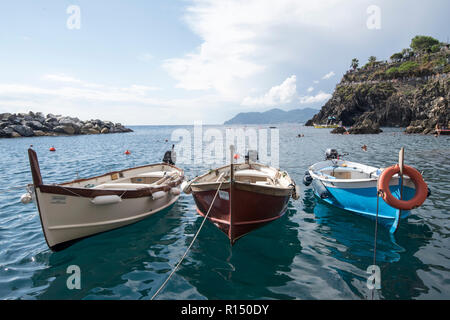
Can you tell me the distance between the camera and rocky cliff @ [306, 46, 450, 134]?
58659 millimetres

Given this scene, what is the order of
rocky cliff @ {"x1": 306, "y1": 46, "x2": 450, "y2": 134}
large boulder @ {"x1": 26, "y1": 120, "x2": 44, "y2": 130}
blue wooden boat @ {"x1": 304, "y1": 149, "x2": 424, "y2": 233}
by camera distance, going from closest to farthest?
blue wooden boat @ {"x1": 304, "y1": 149, "x2": 424, "y2": 233}, rocky cliff @ {"x1": 306, "y1": 46, "x2": 450, "y2": 134}, large boulder @ {"x1": 26, "y1": 120, "x2": 44, "y2": 130}

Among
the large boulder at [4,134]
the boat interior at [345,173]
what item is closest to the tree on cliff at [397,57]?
the boat interior at [345,173]

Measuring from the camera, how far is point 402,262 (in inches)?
254

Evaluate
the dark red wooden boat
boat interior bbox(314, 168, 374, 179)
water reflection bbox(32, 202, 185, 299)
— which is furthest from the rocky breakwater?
boat interior bbox(314, 168, 374, 179)

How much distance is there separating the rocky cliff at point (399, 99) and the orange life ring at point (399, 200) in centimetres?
5550

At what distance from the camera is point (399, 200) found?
22.6 feet

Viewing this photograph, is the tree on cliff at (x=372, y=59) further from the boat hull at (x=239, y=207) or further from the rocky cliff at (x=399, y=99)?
the boat hull at (x=239, y=207)

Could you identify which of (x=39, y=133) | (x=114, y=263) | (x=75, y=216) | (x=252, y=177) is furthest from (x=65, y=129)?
(x=114, y=263)

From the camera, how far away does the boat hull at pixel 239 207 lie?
7.25 meters

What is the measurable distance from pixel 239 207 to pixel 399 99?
3830 inches

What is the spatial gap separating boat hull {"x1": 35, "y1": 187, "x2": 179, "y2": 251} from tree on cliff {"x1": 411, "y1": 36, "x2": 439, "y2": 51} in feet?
515

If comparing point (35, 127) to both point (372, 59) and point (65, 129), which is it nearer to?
point (65, 129)

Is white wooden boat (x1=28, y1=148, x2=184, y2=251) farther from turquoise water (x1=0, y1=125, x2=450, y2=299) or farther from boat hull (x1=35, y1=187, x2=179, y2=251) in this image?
turquoise water (x1=0, y1=125, x2=450, y2=299)
